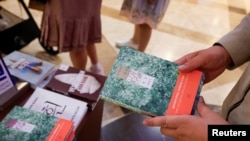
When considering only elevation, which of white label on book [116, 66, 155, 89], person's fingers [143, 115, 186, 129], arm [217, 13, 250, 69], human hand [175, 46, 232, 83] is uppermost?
arm [217, 13, 250, 69]

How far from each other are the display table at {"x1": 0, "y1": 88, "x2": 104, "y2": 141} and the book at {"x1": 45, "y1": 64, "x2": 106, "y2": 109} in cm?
5

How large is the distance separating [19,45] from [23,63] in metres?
0.88

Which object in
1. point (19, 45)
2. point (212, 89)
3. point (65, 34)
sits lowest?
point (212, 89)

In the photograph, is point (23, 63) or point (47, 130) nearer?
point (47, 130)

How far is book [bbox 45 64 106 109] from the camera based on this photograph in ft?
2.89

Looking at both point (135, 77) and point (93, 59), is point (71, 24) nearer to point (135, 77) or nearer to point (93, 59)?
point (93, 59)

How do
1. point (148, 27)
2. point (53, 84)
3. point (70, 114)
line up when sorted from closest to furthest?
point (70, 114) < point (53, 84) < point (148, 27)

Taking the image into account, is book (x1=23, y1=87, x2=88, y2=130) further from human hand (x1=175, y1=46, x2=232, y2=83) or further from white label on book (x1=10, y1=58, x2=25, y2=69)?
human hand (x1=175, y1=46, x2=232, y2=83)

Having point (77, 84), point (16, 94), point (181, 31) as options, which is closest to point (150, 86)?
point (77, 84)

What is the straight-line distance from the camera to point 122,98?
0.62 meters

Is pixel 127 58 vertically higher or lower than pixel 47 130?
higher

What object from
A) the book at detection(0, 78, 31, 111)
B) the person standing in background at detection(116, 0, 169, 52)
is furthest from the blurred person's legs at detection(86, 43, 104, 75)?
the book at detection(0, 78, 31, 111)

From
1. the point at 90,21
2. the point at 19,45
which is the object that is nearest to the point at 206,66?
the point at 90,21

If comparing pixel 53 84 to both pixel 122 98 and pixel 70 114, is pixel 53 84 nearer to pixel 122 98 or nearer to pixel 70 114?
pixel 70 114
